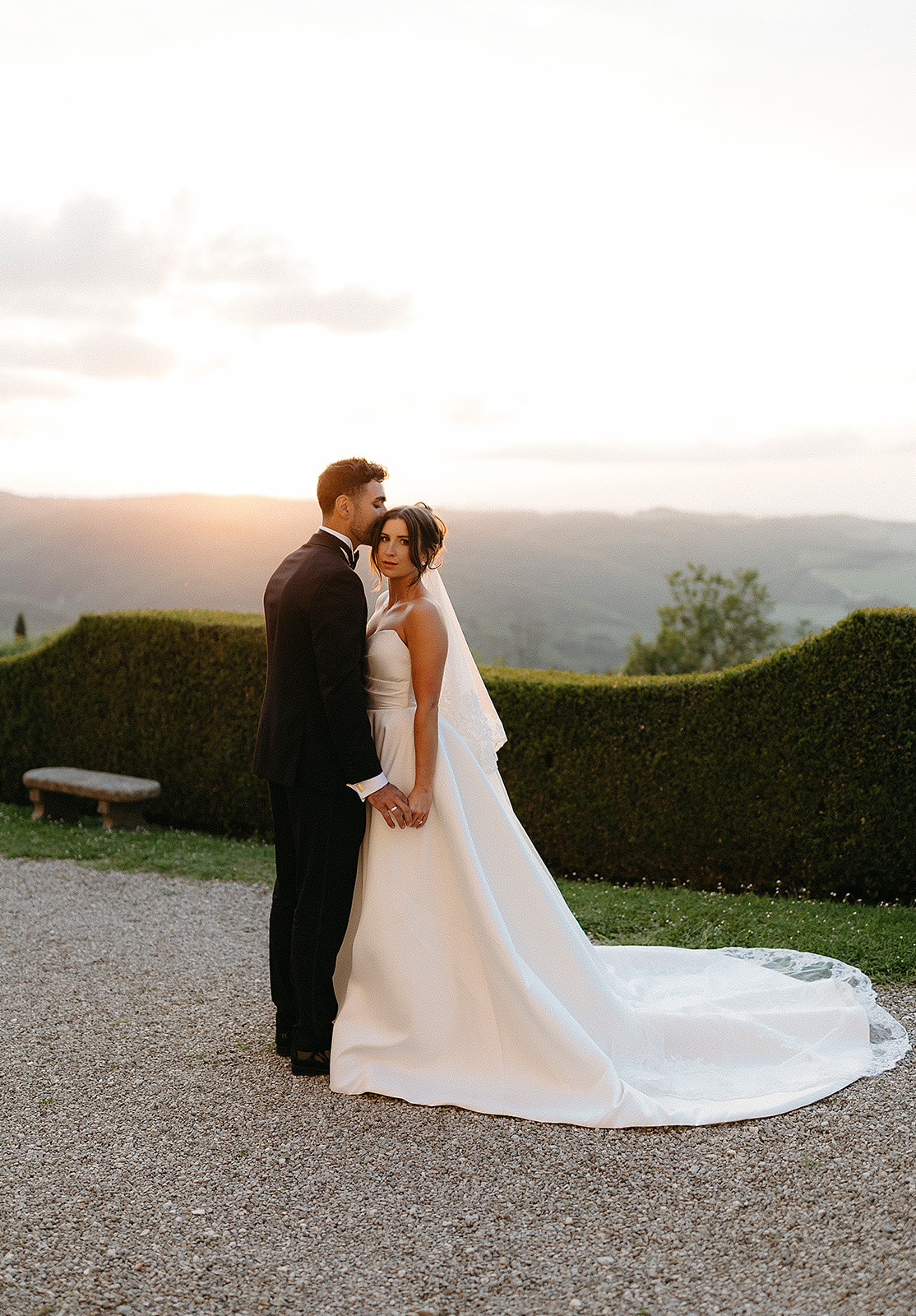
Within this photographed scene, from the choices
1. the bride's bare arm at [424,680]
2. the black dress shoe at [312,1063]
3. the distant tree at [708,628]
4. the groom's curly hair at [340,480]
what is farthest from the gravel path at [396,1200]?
the distant tree at [708,628]

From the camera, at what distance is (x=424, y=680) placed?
3988 millimetres

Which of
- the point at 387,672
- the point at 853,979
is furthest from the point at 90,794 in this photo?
the point at 853,979

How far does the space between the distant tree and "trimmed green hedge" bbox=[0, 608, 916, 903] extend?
33.9m

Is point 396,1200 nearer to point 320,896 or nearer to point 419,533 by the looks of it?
point 320,896

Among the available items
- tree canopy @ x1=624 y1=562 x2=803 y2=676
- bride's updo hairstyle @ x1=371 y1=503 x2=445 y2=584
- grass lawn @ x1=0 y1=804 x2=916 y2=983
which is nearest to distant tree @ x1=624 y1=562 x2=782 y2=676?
tree canopy @ x1=624 y1=562 x2=803 y2=676

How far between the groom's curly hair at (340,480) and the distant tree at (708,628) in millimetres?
38608

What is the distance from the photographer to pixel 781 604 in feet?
363

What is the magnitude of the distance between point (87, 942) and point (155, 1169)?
296 centimetres

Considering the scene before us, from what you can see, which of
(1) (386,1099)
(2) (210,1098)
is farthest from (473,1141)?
(2) (210,1098)

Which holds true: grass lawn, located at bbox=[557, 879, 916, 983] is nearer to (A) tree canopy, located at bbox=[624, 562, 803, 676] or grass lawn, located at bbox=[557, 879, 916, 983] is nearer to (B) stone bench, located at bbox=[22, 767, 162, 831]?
(B) stone bench, located at bbox=[22, 767, 162, 831]

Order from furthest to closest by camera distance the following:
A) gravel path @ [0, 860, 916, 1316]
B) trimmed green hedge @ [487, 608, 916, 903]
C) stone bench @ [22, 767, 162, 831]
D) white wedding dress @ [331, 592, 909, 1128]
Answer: stone bench @ [22, 767, 162, 831] → trimmed green hedge @ [487, 608, 916, 903] → white wedding dress @ [331, 592, 909, 1128] → gravel path @ [0, 860, 916, 1316]

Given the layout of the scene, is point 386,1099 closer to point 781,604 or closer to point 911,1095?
point 911,1095

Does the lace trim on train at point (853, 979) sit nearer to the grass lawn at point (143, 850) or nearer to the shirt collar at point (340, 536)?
the shirt collar at point (340, 536)

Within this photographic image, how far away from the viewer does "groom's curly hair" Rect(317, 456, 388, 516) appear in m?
4.06
